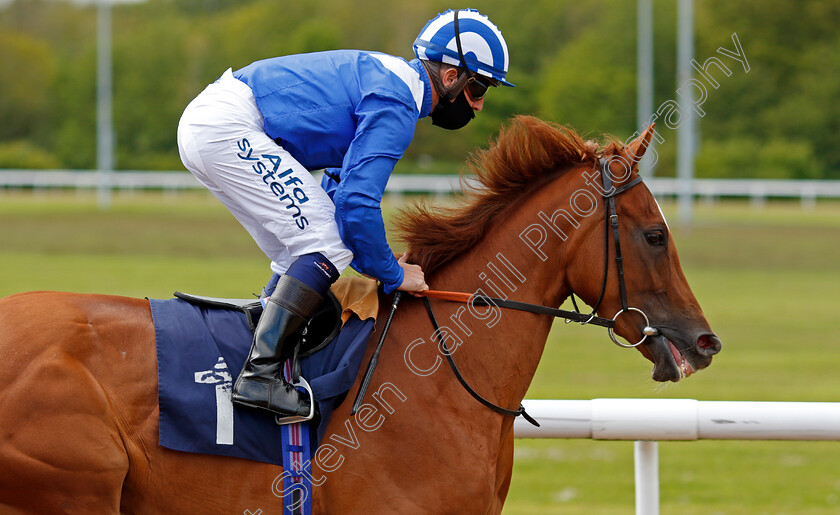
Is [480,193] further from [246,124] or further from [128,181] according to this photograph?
[128,181]

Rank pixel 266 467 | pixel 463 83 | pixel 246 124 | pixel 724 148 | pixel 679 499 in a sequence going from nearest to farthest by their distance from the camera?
pixel 266 467 → pixel 246 124 → pixel 463 83 → pixel 679 499 → pixel 724 148

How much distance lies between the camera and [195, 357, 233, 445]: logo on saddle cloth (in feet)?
9.27

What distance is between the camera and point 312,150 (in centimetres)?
314

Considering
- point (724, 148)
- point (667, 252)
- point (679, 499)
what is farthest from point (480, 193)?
point (724, 148)

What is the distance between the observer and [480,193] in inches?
133

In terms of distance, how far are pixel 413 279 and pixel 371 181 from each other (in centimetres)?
38

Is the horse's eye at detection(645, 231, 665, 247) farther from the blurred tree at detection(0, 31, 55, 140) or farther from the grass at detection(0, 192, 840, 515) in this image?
the blurred tree at detection(0, 31, 55, 140)

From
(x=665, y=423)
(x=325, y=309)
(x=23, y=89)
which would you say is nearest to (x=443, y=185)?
(x=665, y=423)

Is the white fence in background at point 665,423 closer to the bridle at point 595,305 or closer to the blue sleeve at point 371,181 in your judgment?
the bridle at point 595,305

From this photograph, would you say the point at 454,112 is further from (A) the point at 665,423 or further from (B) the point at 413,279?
(A) the point at 665,423

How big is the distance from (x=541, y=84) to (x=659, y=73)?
15.1 ft

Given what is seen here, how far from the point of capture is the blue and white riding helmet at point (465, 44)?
3.22m

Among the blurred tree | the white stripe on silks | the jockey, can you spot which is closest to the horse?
the jockey

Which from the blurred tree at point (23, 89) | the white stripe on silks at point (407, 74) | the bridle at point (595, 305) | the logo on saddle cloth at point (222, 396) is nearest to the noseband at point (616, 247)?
the bridle at point (595, 305)
